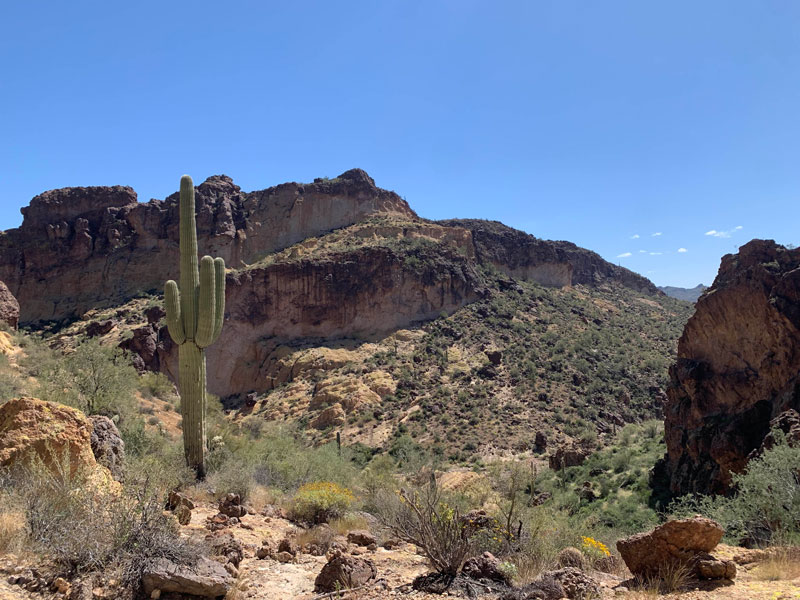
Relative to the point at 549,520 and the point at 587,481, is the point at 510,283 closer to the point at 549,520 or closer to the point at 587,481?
the point at 587,481

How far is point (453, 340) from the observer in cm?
4466

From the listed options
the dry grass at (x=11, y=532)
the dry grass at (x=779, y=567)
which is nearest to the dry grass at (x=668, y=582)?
the dry grass at (x=779, y=567)

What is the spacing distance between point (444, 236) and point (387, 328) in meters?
17.8

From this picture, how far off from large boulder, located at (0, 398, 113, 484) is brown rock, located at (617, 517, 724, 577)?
684cm

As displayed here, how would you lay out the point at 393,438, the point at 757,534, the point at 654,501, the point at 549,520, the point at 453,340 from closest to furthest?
the point at 757,534 < the point at 549,520 < the point at 654,501 < the point at 393,438 < the point at 453,340

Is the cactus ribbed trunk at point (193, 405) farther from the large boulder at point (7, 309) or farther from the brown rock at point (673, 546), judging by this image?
the large boulder at point (7, 309)

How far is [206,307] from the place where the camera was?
13648 mm

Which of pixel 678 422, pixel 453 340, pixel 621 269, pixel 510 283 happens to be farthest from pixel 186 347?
pixel 621 269

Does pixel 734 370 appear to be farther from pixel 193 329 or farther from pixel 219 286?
pixel 193 329

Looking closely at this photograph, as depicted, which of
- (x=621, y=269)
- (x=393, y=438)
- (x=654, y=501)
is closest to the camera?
(x=654, y=501)

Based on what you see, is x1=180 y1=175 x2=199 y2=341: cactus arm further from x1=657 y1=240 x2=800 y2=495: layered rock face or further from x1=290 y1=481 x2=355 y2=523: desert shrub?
x1=657 y1=240 x2=800 y2=495: layered rock face

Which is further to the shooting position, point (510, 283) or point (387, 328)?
point (510, 283)

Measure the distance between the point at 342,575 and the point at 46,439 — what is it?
4.44 metres

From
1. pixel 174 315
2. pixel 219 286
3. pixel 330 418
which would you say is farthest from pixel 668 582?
pixel 330 418
